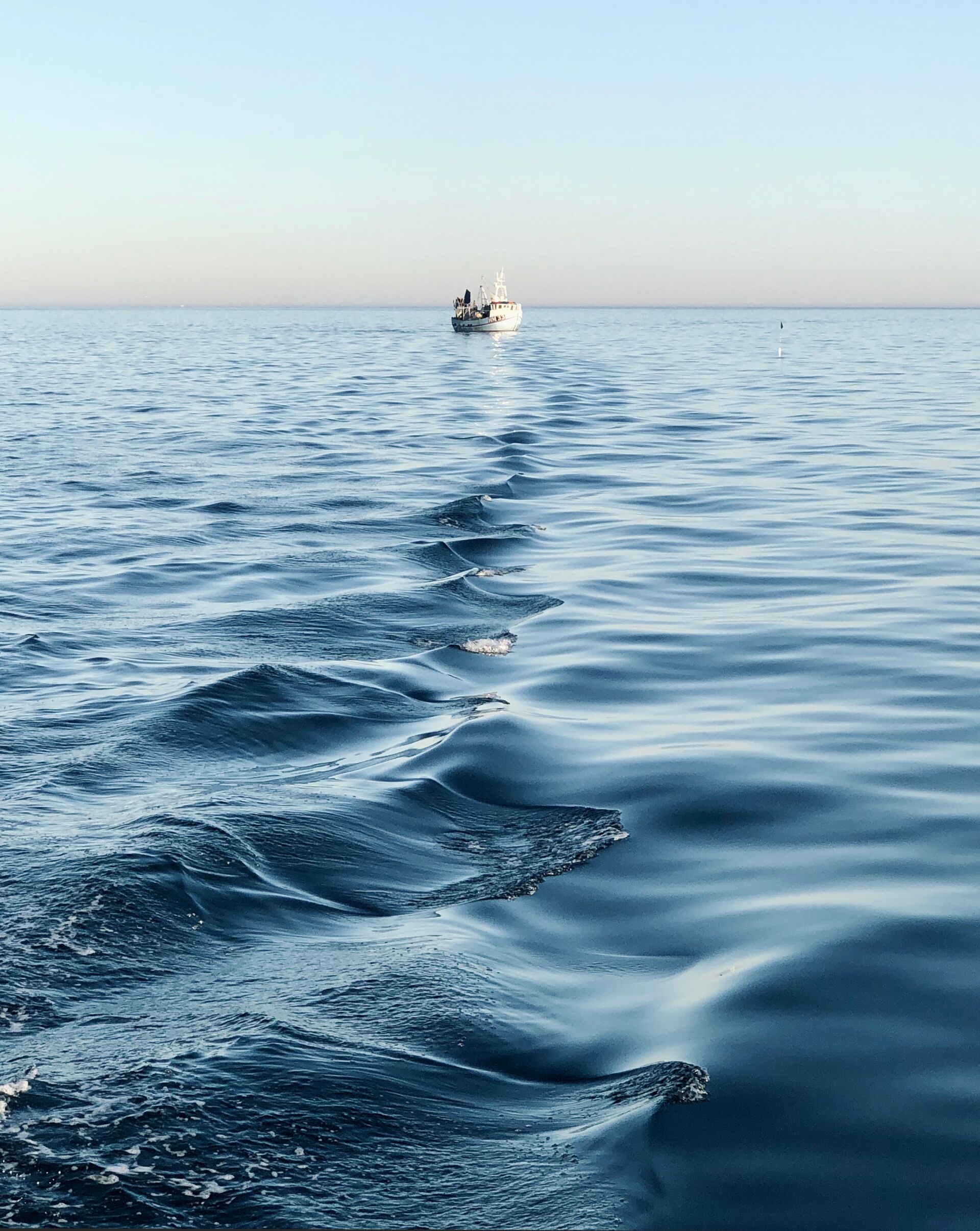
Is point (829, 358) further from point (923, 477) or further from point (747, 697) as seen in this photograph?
point (747, 697)

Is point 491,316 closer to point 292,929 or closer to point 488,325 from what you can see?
point 488,325

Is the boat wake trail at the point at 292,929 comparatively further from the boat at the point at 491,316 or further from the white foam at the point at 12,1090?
the boat at the point at 491,316

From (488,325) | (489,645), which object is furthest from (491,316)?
(489,645)

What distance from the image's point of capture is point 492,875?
6859mm

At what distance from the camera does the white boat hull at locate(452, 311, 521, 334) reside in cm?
11962

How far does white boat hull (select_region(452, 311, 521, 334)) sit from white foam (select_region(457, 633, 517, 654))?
4345 inches

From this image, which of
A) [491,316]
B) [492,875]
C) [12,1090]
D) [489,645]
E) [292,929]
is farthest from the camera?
[491,316]

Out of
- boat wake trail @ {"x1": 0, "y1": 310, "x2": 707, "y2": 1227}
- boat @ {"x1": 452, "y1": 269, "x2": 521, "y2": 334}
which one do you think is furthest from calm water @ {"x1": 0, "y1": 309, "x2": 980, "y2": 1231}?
boat @ {"x1": 452, "y1": 269, "x2": 521, "y2": 334}

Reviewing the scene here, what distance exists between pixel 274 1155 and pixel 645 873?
306 cm

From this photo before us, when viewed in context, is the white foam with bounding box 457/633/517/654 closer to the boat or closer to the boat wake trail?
the boat wake trail

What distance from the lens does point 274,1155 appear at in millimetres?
4238

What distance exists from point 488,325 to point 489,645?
4374 inches

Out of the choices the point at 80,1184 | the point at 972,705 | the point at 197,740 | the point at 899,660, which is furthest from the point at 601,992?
the point at 899,660

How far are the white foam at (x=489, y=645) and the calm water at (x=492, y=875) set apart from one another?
0.07 m
